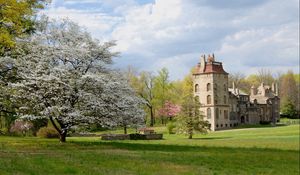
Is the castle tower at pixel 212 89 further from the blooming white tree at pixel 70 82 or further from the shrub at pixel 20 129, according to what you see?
the blooming white tree at pixel 70 82

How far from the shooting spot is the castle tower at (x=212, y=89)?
88.7m

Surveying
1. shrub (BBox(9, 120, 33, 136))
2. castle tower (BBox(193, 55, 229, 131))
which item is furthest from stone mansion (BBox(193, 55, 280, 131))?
shrub (BBox(9, 120, 33, 136))

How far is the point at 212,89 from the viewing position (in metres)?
88.5

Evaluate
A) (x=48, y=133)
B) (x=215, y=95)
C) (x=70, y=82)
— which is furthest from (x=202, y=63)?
(x=70, y=82)

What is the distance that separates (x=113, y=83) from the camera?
26.5 metres

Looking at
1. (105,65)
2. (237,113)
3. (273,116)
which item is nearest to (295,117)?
(273,116)

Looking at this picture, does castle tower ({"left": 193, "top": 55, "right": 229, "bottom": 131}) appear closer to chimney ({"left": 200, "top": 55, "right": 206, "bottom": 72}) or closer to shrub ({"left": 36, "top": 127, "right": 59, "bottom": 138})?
chimney ({"left": 200, "top": 55, "right": 206, "bottom": 72})

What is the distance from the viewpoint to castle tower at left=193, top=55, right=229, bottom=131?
88.7 metres

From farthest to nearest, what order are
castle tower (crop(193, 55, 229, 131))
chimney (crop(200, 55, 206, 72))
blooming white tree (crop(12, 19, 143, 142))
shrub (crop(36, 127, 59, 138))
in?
chimney (crop(200, 55, 206, 72)) < castle tower (crop(193, 55, 229, 131)) < shrub (crop(36, 127, 59, 138)) < blooming white tree (crop(12, 19, 143, 142))

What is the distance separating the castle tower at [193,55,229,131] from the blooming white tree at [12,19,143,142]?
61273mm

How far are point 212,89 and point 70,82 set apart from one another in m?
64.8

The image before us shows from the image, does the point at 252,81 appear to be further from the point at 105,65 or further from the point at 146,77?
the point at 105,65

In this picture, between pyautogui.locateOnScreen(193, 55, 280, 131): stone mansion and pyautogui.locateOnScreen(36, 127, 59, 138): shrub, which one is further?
pyautogui.locateOnScreen(193, 55, 280, 131): stone mansion

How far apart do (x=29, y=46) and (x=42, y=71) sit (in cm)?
209
